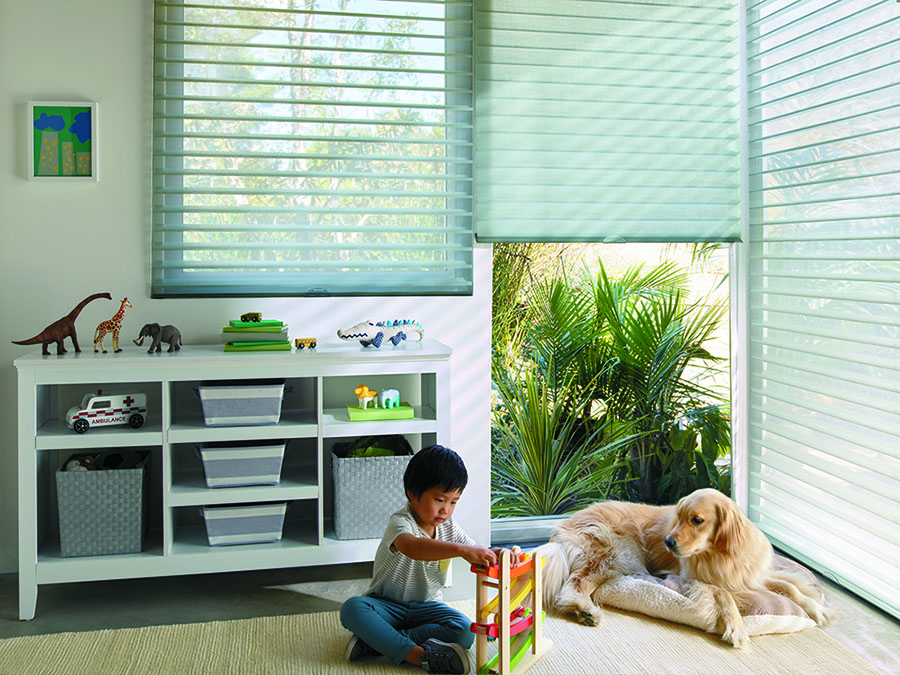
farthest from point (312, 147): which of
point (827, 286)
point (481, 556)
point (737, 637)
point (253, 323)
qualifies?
point (737, 637)

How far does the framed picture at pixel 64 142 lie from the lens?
2510mm

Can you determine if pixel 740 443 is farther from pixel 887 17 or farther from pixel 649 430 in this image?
pixel 887 17

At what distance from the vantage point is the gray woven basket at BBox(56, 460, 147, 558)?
2.27 metres

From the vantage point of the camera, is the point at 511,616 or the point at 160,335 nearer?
the point at 511,616

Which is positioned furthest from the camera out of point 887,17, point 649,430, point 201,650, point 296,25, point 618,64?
point 649,430

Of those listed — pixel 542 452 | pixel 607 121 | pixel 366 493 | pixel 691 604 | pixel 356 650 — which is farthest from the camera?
pixel 542 452

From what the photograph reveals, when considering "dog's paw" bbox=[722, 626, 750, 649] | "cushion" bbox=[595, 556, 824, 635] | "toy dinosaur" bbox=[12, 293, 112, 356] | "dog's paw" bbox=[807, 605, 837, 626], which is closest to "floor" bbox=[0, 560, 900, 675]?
"dog's paw" bbox=[807, 605, 837, 626]

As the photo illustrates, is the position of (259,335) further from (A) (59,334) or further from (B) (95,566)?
(B) (95,566)

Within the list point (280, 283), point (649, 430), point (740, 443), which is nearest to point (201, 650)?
point (280, 283)

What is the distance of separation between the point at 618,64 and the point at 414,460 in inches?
65.2

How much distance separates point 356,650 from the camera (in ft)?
6.57

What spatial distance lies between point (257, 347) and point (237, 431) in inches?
9.9

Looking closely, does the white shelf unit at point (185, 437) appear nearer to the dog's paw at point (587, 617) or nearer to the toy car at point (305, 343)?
the toy car at point (305, 343)

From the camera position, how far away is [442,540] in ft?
6.81
